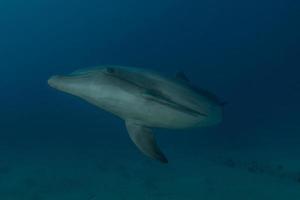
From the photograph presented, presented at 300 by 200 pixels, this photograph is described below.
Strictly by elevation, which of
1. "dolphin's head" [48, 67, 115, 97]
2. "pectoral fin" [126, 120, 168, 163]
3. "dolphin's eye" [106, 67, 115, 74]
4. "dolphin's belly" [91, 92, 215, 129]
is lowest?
"pectoral fin" [126, 120, 168, 163]

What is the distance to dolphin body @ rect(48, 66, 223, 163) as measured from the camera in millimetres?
3447

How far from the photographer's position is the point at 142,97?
351cm

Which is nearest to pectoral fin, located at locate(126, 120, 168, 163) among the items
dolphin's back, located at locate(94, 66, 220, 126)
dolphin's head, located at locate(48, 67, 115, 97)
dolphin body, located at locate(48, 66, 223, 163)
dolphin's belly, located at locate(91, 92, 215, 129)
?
dolphin body, located at locate(48, 66, 223, 163)

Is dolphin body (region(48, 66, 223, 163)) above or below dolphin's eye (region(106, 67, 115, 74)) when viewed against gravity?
below

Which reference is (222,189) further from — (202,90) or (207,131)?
(207,131)

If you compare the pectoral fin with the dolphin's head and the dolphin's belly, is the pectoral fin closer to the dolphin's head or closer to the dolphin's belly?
the dolphin's belly

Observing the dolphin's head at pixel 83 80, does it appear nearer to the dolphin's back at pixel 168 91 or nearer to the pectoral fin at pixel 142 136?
the dolphin's back at pixel 168 91

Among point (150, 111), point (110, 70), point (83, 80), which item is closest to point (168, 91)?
point (150, 111)

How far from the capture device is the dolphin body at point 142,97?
345cm

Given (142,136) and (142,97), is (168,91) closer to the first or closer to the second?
(142,97)

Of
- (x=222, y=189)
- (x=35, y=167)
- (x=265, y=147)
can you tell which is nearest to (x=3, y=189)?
(x=35, y=167)

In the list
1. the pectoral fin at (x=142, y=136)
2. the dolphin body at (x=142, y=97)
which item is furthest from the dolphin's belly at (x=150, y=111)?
the pectoral fin at (x=142, y=136)

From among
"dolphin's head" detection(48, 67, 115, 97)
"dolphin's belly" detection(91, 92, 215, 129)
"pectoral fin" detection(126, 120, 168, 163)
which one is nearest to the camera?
"dolphin's head" detection(48, 67, 115, 97)

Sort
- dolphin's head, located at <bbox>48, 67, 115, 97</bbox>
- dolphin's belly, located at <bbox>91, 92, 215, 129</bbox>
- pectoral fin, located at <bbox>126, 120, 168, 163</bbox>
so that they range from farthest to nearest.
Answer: pectoral fin, located at <bbox>126, 120, 168, 163</bbox> → dolphin's belly, located at <bbox>91, 92, 215, 129</bbox> → dolphin's head, located at <bbox>48, 67, 115, 97</bbox>
